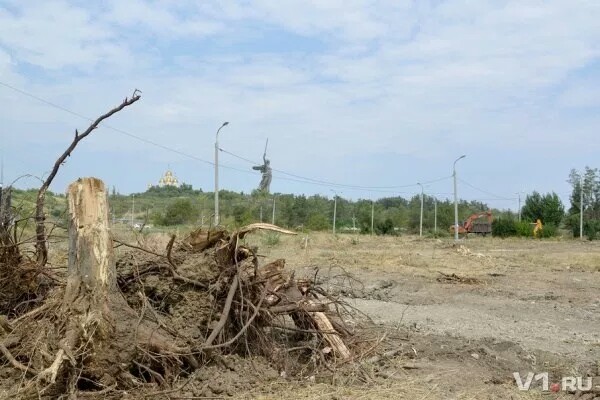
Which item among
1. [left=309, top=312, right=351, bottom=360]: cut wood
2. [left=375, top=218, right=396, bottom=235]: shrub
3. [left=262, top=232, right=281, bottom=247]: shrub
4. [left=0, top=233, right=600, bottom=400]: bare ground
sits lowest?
[left=0, top=233, right=600, bottom=400]: bare ground

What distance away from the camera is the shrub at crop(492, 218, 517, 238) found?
5609 centimetres

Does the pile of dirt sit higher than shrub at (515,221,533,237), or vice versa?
shrub at (515,221,533,237)

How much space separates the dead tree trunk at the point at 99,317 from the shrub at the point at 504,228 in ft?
174

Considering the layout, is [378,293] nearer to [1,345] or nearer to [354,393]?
[354,393]

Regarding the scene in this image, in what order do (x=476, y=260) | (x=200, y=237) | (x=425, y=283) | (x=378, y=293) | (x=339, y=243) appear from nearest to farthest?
(x=200, y=237)
(x=378, y=293)
(x=425, y=283)
(x=476, y=260)
(x=339, y=243)

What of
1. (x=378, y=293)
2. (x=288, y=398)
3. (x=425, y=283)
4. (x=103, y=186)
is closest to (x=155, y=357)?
(x=288, y=398)

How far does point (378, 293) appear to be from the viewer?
1322 centimetres

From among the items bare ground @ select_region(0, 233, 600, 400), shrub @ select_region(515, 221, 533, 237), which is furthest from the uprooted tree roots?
shrub @ select_region(515, 221, 533, 237)

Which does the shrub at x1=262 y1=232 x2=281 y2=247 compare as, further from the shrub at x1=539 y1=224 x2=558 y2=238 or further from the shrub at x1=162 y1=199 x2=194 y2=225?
the shrub at x1=539 y1=224 x2=558 y2=238

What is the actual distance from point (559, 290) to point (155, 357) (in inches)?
448

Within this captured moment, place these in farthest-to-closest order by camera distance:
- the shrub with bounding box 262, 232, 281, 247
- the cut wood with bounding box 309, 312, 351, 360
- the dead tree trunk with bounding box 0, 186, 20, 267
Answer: the shrub with bounding box 262, 232, 281, 247
the dead tree trunk with bounding box 0, 186, 20, 267
the cut wood with bounding box 309, 312, 351, 360

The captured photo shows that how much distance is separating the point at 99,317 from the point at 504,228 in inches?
2139

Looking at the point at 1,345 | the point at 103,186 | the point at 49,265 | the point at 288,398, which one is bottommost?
the point at 288,398

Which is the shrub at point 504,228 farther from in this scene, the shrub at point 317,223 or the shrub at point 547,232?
the shrub at point 317,223
